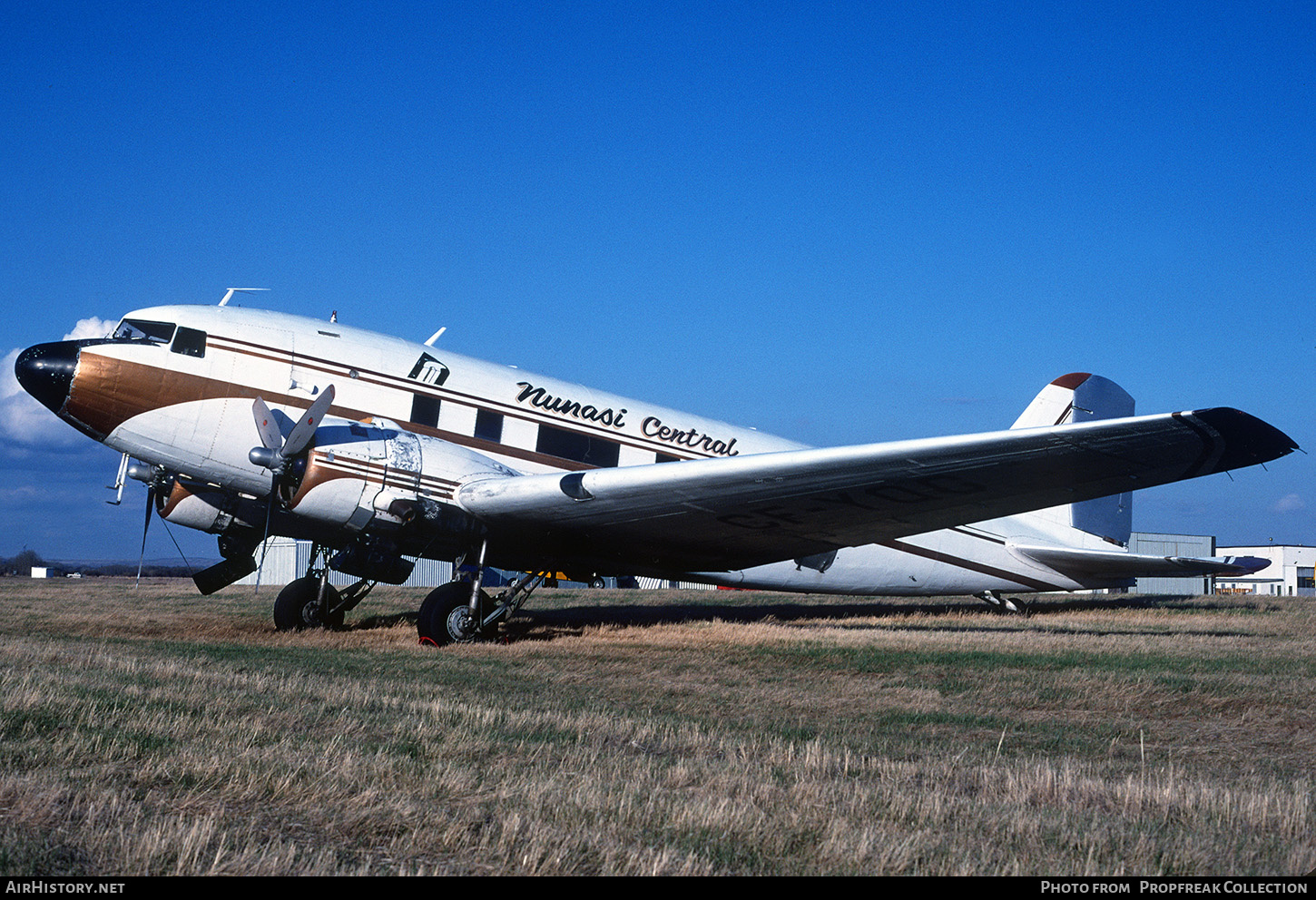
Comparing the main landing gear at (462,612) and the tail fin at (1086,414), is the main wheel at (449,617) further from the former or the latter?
the tail fin at (1086,414)

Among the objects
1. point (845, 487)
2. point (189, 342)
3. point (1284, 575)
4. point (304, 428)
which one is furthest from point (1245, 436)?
point (1284, 575)

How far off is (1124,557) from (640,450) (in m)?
9.34

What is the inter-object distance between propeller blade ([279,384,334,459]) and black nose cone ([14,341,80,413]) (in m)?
2.95

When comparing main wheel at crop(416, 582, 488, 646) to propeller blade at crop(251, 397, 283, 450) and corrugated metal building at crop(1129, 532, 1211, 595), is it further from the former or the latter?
corrugated metal building at crop(1129, 532, 1211, 595)

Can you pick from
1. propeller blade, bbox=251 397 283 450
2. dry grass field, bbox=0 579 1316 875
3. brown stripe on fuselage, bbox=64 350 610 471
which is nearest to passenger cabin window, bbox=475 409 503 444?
brown stripe on fuselage, bbox=64 350 610 471

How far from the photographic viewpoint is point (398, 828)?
145 inches

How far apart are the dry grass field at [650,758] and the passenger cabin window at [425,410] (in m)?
3.09

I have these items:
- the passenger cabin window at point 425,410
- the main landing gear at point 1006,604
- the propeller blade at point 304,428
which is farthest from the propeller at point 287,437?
the main landing gear at point 1006,604

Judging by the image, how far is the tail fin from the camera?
17.6 m

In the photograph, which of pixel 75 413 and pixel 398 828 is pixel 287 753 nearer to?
pixel 398 828

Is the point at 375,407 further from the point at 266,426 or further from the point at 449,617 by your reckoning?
the point at 449,617

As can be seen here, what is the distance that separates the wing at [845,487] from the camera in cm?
899

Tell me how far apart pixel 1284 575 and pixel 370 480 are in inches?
3524

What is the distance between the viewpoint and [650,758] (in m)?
5.25
